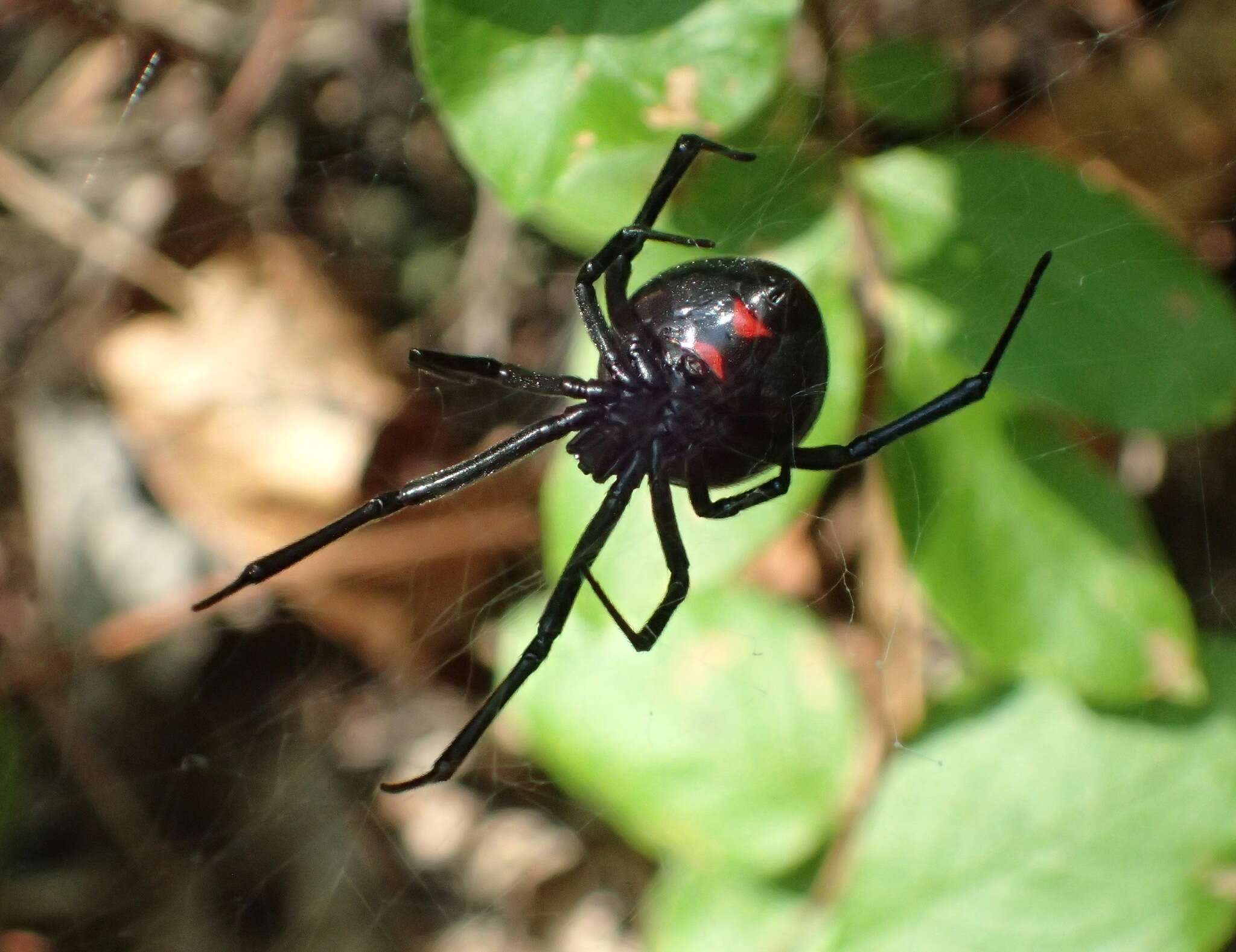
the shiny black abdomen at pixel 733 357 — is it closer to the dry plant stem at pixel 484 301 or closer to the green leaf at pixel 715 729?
the green leaf at pixel 715 729

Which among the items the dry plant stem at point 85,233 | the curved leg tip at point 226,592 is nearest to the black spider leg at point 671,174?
the curved leg tip at point 226,592

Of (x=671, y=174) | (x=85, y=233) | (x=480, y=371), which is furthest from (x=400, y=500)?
(x=85, y=233)

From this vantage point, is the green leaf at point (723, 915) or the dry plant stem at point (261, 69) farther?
the dry plant stem at point (261, 69)

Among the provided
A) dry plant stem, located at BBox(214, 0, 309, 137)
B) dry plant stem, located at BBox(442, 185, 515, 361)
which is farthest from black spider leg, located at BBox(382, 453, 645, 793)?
dry plant stem, located at BBox(214, 0, 309, 137)

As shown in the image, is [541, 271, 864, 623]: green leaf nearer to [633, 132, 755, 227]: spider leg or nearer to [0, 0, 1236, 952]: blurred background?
[0, 0, 1236, 952]: blurred background

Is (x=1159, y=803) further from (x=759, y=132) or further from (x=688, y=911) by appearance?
(x=759, y=132)

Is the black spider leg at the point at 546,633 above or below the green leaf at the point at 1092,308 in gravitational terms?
below

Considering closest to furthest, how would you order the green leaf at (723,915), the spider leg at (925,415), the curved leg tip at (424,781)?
the spider leg at (925,415) → the curved leg tip at (424,781) → the green leaf at (723,915)

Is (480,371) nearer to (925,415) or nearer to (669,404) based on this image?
(669,404)
